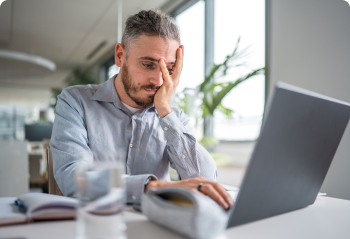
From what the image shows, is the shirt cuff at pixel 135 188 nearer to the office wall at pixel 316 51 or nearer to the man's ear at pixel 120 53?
the man's ear at pixel 120 53

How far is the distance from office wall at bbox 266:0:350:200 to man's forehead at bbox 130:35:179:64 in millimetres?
1160

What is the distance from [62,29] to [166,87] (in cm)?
453

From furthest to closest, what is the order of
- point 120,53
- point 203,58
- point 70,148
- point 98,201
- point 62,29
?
point 62,29 → point 203,58 → point 120,53 → point 70,148 → point 98,201

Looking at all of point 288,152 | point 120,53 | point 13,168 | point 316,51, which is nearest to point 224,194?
point 288,152

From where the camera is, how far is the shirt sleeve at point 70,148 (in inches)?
29.5

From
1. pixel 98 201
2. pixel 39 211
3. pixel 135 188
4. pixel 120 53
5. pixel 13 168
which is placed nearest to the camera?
pixel 98 201

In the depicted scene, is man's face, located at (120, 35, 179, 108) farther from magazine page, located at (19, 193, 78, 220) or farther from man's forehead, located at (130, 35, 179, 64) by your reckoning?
magazine page, located at (19, 193, 78, 220)

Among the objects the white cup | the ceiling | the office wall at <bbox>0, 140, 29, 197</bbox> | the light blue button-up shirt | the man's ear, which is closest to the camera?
the white cup

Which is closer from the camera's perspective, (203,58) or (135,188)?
(135,188)

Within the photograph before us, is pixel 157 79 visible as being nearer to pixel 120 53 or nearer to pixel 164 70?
pixel 164 70

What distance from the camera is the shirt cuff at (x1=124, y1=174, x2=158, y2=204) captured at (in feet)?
2.41

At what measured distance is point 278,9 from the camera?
2.28 meters

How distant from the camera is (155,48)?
1267mm

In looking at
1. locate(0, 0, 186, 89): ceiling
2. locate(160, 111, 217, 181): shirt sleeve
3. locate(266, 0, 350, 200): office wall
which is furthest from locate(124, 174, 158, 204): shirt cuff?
locate(0, 0, 186, 89): ceiling
